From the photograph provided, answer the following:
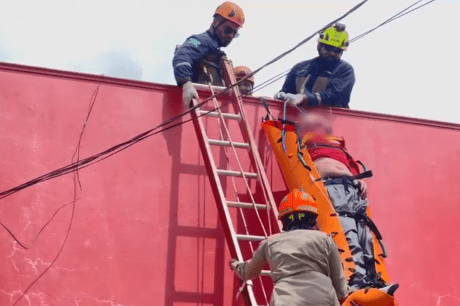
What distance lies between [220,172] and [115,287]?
1.27 meters

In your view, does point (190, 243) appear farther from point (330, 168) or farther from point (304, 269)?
point (304, 269)

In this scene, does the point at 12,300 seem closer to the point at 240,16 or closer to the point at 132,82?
the point at 132,82

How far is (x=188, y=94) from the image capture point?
25.4 feet

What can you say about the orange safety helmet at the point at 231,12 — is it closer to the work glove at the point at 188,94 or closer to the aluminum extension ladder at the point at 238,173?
the aluminum extension ladder at the point at 238,173

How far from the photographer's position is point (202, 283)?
716cm

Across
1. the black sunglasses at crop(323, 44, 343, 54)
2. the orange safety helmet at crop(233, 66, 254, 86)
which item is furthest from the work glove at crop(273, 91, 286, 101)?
the orange safety helmet at crop(233, 66, 254, 86)

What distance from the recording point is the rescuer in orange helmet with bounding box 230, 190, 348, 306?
496 centimetres

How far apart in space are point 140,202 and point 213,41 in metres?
2.08

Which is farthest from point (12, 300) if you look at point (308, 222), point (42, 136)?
point (308, 222)

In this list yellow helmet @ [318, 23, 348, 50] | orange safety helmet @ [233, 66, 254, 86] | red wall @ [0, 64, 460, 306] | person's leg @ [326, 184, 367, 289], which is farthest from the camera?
orange safety helmet @ [233, 66, 254, 86]

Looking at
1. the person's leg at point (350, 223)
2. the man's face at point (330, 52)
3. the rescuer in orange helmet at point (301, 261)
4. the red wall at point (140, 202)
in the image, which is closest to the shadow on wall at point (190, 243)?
the red wall at point (140, 202)

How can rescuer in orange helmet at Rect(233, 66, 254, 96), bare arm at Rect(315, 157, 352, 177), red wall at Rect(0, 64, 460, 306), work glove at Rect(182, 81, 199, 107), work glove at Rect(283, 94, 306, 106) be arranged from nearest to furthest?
red wall at Rect(0, 64, 460, 306) < bare arm at Rect(315, 157, 352, 177) < work glove at Rect(182, 81, 199, 107) < work glove at Rect(283, 94, 306, 106) < rescuer in orange helmet at Rect(233, 66, 254, 96)

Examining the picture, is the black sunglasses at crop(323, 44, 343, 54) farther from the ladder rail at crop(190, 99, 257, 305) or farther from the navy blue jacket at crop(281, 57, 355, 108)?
the ladder rail at crop(190, 99, 257, 305)

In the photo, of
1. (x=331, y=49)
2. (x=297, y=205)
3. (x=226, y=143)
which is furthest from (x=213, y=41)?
(x=297, y=205)
